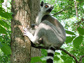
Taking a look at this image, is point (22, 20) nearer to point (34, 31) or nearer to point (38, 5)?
point (34, 31)

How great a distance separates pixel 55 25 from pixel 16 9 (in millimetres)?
1521

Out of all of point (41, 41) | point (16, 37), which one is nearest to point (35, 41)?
point (41, 41)

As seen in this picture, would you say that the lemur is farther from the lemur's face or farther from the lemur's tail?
the lemur's face

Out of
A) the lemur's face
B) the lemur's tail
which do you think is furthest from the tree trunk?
the lemur's face

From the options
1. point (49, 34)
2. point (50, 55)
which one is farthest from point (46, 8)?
point (50, 55)

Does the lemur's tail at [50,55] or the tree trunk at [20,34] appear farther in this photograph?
the lemur's tail at [50,55]

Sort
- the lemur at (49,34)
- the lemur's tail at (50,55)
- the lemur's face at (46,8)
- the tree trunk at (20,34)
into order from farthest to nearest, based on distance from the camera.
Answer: the lemur's face at (46,8), the lemur at (49,34), the lemur's tail at (50,55), the tree trunk at (20,34)

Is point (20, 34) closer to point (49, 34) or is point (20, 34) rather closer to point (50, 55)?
point (50, 55)

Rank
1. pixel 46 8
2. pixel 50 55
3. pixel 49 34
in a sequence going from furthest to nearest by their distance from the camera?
1. pixel 46 8
2. pixel 49 34
3. pixel 50 55

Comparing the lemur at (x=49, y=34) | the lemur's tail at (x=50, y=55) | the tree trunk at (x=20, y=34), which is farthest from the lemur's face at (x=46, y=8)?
the lemur's tail at (x=50, y=55)

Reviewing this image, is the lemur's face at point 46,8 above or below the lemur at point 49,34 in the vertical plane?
above

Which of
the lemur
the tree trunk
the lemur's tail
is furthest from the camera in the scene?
the lemur

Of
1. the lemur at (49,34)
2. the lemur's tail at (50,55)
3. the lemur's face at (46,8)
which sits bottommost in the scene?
the lemur's tail at (50,55)

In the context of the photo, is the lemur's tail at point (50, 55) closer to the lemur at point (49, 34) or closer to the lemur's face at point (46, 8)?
the lemur at point (49, 34)
